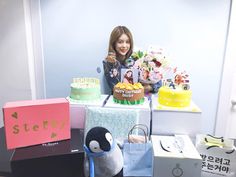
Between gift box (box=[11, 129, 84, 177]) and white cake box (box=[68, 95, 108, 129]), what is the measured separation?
7.2 inches

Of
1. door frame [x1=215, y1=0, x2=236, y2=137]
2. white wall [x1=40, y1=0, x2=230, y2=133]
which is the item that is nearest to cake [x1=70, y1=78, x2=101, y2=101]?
white wall [x1=40, y1=0, x2=230, y2=133]

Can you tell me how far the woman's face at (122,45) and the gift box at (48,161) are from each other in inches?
31.7

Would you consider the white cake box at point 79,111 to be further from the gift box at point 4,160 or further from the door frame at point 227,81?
the door frame at point 227,81

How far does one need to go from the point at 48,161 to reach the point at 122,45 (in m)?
0.94

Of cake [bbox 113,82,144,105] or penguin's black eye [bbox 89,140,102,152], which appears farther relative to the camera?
cake [bbox 113,82,144,105]

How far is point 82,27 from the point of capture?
1652mm

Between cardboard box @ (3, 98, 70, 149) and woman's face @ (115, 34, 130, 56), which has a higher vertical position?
woman's face @ (115, 34, 130, 56)

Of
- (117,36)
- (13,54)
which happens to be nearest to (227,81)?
(117,36)

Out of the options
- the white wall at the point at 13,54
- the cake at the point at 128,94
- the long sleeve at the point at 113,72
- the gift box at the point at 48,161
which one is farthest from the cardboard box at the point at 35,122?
the white wall at the point at 13,54

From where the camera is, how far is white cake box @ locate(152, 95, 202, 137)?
3.39 feet

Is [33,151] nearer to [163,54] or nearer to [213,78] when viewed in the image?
[163,54]

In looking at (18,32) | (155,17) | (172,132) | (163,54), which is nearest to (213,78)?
(163,54)

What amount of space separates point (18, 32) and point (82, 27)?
48 centimetres

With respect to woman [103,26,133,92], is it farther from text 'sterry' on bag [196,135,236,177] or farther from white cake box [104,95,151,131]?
text 'sterry' on bag [196,135,236,177]
